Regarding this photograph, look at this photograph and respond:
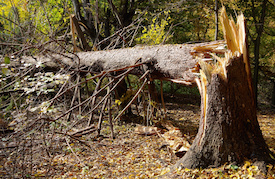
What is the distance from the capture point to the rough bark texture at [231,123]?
2.79 m

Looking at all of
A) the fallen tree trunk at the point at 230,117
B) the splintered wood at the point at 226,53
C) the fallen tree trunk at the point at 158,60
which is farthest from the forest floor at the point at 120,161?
the fallen tree trunk at the point at 158,60

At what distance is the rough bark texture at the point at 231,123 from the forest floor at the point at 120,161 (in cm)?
14

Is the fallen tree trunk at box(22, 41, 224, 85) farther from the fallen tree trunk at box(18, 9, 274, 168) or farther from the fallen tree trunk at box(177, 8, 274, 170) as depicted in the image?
the fallen tree trunk at box(177, 8, 274, 170)

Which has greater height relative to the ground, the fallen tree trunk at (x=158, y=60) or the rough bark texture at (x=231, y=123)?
the fallen tree trunk at (x=158, y=60)

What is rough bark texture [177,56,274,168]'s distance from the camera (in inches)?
110

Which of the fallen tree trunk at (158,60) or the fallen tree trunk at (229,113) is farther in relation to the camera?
the fallen tree trunk at (158,60)

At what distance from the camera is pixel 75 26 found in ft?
21.5

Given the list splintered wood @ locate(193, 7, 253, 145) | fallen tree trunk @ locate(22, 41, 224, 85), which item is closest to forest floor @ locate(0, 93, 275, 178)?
splintered wood @ locate(193, 7, 253, 145)

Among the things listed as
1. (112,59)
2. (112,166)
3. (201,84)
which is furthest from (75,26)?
(201,84)

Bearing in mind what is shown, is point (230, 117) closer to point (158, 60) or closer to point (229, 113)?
point (229, 113)

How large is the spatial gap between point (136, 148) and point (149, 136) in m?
0.70

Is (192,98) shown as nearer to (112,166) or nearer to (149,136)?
(149,136)

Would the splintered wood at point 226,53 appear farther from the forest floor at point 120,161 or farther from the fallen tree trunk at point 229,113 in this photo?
the forest floor at point 120,161

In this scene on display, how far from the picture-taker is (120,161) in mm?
4227
